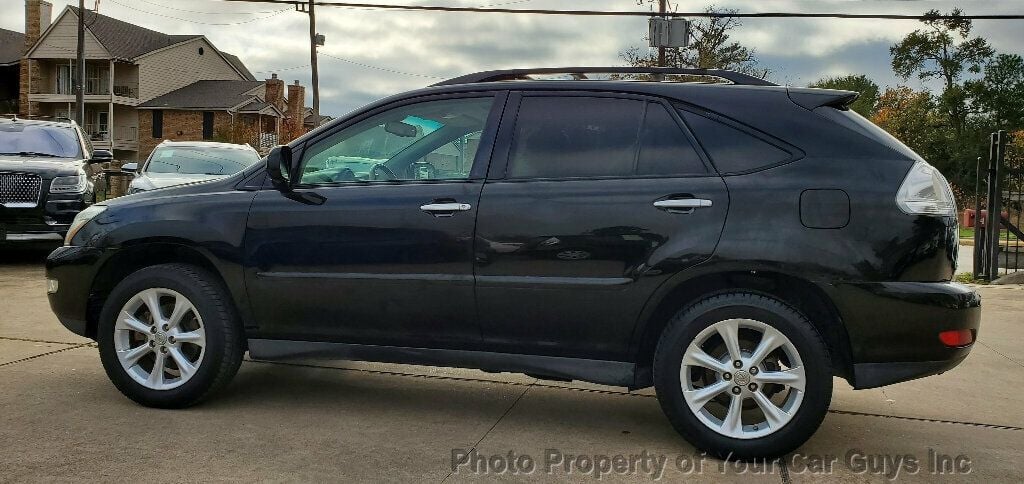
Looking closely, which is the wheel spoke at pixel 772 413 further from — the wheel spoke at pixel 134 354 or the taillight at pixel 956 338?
the wheel spoke at pixel 134 354

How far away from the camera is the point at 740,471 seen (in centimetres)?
394

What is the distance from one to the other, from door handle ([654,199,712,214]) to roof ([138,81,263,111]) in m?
52.3

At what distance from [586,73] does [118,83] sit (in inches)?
2197

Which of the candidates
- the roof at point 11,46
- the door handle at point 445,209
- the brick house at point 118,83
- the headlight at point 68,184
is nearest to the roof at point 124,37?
the brick house at point 118,83

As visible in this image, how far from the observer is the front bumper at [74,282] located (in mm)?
4910

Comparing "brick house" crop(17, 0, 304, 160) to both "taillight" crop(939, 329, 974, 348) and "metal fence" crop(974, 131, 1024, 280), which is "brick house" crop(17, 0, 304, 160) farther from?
"taillight" crop(939, 329, 974, 348)

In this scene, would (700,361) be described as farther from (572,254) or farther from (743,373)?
(572,254)

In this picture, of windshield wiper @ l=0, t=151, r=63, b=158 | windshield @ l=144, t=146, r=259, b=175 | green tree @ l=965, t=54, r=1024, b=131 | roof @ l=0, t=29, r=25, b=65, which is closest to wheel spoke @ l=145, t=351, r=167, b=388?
windshield wiper @ l=0, t=151, r=63, b=158

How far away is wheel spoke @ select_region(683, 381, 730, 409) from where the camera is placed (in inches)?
158

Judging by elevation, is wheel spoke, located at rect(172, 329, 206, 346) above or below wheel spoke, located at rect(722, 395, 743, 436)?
above

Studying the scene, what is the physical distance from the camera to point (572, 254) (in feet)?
13.6

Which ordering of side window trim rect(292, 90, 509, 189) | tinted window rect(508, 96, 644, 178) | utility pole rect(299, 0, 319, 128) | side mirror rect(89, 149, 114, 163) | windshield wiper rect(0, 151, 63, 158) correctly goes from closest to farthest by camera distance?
tinted window rect(508, 96, 644, 178)
side window trim rect(292, 90, 509, 189)
windshield wiper rect(0, 151, 63, 158)
side mirror rect(89, 149, 114, 163)
utility pole rect(299, 0, 319, 128)

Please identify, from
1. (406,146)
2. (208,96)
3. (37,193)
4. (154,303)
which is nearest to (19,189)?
(37,193)

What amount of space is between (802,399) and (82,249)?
367 cm
